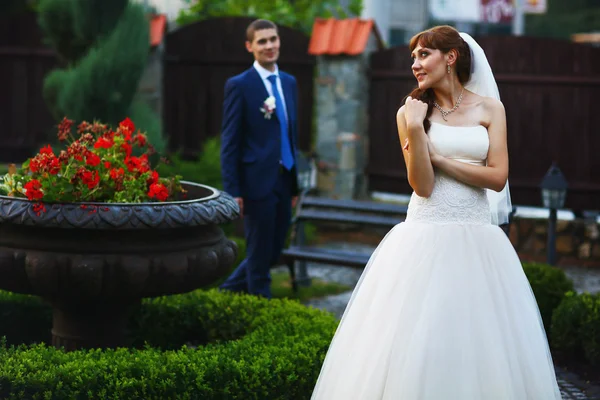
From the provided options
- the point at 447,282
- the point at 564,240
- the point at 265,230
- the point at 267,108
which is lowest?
the point at 564,240

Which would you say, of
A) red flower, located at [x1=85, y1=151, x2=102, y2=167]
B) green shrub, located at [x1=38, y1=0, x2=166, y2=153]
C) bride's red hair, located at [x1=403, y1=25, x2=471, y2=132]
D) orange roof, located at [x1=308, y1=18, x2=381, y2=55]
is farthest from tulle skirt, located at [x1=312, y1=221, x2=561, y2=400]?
orange roof, located at [x1=308, y1=18, x2=381, y2=55]

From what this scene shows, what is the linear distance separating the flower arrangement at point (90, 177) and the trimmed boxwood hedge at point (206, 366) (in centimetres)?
77

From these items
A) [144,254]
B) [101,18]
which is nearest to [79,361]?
[144,254]

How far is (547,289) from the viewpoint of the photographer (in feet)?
24.1

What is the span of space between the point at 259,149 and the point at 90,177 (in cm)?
205

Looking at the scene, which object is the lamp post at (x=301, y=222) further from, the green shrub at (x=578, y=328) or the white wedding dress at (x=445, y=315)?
the white wedding dress at (x=445, y=315)

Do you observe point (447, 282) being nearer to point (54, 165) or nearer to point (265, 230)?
point (54, 165)

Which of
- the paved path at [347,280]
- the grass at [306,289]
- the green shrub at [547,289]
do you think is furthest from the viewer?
the grass at [306,289]

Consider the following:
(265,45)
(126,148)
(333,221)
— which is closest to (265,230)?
(265,45)

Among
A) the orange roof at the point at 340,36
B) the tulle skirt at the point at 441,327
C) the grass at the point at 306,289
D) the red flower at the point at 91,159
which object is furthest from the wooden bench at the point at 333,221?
the tulle skirt at the point at 441,327

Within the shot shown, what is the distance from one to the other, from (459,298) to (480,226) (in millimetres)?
368

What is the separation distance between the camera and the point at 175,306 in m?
6.34

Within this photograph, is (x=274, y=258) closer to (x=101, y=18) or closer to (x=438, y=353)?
(x=438, y=353)

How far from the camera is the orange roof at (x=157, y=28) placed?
491 inches
